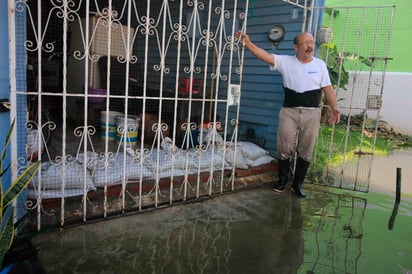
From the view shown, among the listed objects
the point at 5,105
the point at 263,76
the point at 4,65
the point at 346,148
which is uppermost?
the point at 263,76

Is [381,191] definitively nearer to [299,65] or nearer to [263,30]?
[299,65]

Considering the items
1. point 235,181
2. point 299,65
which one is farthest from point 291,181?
point 299,65

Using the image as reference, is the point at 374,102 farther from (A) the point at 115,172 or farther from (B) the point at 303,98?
(A) the point at 115,172

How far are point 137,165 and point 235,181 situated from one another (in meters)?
1.31

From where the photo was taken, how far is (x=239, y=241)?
271cm

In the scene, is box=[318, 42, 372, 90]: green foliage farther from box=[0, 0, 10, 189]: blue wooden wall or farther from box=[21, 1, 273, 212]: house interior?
box=[0, 0, 10, 189]: blue wooden wall

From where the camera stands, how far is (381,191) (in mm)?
4371

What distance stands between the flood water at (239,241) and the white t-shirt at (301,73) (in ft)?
4.29

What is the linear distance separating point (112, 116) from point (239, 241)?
220 centimetres

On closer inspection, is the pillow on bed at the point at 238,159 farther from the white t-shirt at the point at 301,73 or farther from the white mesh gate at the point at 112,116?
the white t-shirt at the point at 301,73

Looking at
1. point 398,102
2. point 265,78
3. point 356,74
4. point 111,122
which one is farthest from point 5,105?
point 398,102

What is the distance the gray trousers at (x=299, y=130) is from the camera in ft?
12.5

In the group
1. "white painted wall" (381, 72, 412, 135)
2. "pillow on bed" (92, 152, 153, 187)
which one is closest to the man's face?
"pillow on bed" (92, 152, 153, 187)

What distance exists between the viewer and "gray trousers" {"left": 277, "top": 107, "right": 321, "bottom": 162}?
380cm
